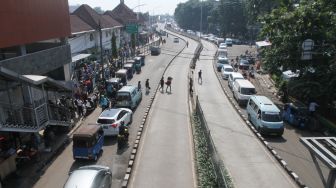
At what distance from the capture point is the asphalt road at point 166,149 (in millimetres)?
16328

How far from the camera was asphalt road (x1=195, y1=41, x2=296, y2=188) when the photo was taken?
1684cm

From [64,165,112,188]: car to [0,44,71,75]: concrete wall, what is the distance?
28.8ft

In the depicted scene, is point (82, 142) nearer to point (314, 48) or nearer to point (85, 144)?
point (85, 144)

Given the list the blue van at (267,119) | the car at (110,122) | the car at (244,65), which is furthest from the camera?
the car at (244,65)

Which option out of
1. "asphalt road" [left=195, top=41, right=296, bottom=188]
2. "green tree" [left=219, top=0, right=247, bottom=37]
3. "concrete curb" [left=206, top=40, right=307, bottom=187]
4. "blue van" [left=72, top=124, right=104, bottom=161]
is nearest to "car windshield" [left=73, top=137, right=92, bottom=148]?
"blue van" [left=72, top=124, right=104, bottom=161]

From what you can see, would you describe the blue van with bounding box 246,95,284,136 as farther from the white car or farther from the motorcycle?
the white car

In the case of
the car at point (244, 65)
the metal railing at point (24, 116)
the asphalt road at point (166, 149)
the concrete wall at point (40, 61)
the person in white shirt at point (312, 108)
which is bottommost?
the asphalt road at point (166, 149)

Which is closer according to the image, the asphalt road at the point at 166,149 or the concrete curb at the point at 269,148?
the asphalt road at the point at 166,149

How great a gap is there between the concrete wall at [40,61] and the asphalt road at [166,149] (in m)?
8.52

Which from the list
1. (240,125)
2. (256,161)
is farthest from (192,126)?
(256,161)

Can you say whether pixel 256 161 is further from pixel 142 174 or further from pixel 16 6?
pixel 16 6

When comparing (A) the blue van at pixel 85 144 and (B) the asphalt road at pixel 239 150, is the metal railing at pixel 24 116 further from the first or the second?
(B) the asphalt road at pixel 239 150

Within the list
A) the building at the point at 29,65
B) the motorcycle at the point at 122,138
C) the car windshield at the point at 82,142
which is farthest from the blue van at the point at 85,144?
the building at the point at 29,65

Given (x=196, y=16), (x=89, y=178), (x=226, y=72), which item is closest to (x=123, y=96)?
(x=89, y=178)
